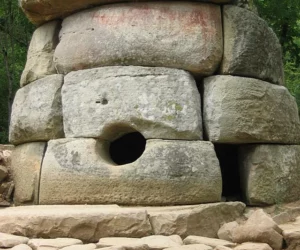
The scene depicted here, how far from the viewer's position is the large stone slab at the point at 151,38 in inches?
205

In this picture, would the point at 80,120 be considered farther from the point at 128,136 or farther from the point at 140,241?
the point at 140,241

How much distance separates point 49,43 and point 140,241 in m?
3.01

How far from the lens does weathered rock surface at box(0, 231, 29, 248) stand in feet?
12.2

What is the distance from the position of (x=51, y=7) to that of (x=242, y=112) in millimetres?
2304

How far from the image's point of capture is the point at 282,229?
4305mm

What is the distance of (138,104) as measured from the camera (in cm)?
502

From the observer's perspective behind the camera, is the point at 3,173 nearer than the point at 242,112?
No

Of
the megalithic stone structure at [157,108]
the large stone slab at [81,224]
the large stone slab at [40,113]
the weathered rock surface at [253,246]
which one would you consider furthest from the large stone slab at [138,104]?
the weathered rock surface at [253,246]

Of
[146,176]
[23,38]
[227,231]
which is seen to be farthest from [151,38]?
[23,38]

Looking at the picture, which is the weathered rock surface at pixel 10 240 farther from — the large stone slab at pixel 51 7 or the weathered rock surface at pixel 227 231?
the large stone slab at pixel 51 7

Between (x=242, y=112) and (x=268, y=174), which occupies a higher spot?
(x=242, y=112)

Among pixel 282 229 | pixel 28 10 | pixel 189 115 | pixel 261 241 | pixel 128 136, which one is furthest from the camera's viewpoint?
pixel 128 136

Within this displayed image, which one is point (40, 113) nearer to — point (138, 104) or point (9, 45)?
point (138, 104)

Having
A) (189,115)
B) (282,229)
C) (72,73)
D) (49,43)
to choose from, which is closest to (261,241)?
(282,229)
